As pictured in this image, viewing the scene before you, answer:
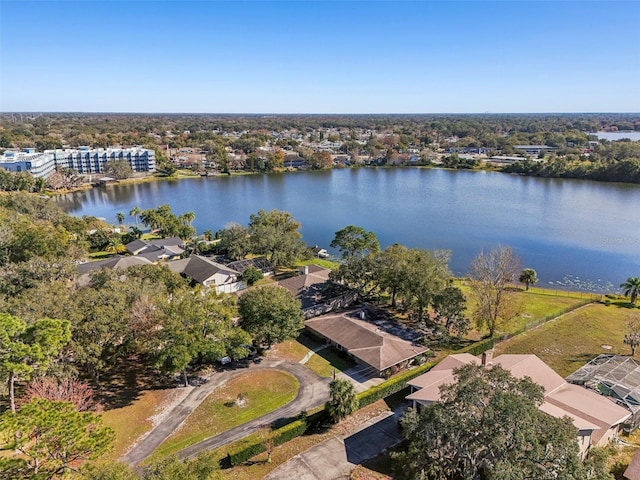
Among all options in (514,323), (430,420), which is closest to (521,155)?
(514,323)

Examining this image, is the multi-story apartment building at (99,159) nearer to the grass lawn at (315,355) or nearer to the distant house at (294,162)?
the distant house at (294,162)

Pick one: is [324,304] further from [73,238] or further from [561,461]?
[73,238]

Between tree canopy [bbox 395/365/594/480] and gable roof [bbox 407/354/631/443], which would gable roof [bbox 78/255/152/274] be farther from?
tree canopy [bbox 395/365/594/480]

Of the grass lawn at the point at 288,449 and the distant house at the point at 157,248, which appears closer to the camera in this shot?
the grass lawn at the point at 288,449

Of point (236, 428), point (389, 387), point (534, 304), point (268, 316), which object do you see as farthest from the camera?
A: point (534, 304)

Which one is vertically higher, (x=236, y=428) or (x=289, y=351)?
(x=289, y=351)

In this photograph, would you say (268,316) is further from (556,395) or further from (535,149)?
(535,149)

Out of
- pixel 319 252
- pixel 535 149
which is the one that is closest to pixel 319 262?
pixel 319 252

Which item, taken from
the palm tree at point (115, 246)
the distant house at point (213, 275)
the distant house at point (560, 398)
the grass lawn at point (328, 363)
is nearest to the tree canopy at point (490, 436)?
the distant house at point (560, 398)
